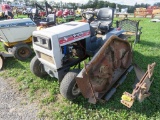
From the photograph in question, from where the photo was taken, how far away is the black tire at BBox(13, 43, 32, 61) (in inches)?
190

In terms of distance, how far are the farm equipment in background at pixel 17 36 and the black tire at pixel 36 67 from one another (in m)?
1.48

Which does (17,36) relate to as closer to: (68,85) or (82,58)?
(82,58)

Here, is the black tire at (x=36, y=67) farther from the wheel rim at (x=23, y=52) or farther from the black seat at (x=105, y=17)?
the black seat at (x=105, y=17)

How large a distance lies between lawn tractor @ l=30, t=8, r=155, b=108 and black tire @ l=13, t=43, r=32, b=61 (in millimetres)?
1748

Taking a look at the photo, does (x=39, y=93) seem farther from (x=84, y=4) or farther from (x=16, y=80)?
(x=84, y=4)

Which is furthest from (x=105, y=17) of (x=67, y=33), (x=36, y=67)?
(x=36, y=67)

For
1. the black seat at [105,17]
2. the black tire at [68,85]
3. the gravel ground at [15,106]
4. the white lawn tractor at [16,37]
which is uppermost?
the black seat at [105,17]

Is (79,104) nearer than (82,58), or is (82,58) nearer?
(79,104)

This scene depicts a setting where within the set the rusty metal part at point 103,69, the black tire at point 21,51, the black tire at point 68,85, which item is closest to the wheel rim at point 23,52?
the black tire at point 21,51

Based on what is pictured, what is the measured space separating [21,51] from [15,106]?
90.9 inches

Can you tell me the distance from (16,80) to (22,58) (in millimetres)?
1201

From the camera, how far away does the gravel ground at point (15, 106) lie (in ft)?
9.20

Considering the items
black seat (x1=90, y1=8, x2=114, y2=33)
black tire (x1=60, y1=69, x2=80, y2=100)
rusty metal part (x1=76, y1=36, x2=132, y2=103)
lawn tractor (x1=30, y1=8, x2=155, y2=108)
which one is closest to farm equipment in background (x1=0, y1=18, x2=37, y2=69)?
lawn tractor (x1=30, y1=8, x2=155, y2=108)

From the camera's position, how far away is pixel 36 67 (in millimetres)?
3660
